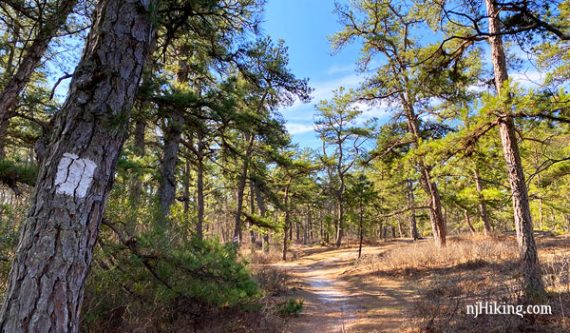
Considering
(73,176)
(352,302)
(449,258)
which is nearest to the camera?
(73,176)

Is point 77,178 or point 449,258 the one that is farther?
point 449,258

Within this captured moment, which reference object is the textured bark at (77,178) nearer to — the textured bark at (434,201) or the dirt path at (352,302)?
the dirt path at (352,302)

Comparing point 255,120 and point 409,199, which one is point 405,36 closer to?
point 255,120

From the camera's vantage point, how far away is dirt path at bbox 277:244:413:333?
6184 millimetres

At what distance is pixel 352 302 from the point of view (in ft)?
27.6

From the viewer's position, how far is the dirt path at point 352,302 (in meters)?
Result: 6.18

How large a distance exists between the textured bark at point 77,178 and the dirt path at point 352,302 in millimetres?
4873

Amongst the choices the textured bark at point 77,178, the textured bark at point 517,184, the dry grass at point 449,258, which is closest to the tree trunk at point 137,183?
the textured bark at point 77,178

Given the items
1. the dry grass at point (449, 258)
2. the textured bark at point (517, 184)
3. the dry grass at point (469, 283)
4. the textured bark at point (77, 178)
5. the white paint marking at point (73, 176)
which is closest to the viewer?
the textured bark at point (77, 178)

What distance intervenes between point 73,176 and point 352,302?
8098 millimetres

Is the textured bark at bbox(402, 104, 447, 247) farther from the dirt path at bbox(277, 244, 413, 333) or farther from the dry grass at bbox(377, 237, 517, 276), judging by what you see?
the dirt path at bbox(277, 244, 413, 333)

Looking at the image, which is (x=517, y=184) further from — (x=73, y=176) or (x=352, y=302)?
(x=73, y=176)

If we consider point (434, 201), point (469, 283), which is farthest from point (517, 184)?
point (434, 201)

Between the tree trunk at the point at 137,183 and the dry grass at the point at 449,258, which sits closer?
the tree trunk at the point at 137,183
